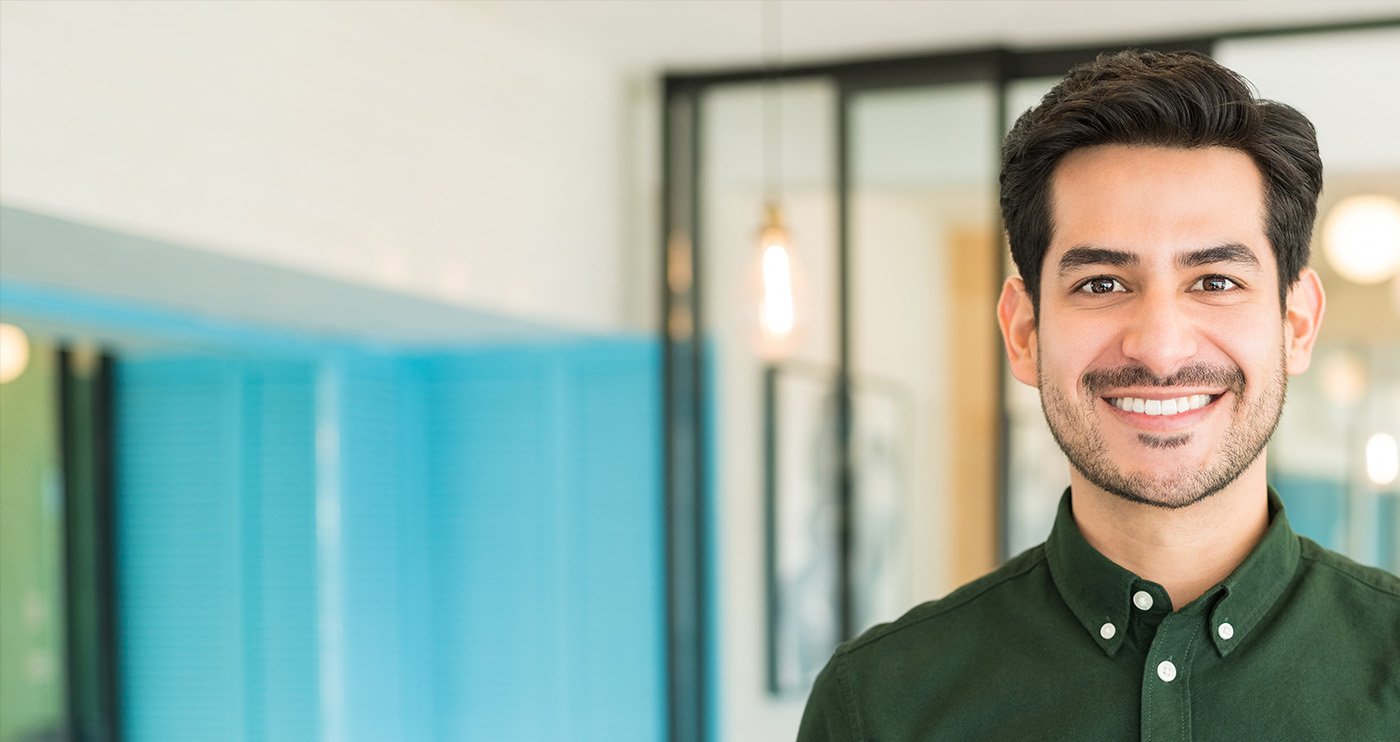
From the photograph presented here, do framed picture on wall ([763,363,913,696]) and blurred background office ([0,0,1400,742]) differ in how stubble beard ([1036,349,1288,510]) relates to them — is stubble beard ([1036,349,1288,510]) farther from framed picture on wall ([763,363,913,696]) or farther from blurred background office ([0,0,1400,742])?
framed picture on wall ([763,363,913,696])

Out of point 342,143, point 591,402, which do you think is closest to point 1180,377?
point 342,143

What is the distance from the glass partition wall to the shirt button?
264 cm

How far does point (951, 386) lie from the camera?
5020 mm

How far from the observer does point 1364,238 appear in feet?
13.5

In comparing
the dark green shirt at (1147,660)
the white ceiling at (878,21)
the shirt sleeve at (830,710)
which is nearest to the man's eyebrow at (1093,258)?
the dark green shirt at (1147,660)

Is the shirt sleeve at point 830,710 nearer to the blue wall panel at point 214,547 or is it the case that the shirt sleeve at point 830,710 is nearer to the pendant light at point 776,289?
the pendant light at point 776,289

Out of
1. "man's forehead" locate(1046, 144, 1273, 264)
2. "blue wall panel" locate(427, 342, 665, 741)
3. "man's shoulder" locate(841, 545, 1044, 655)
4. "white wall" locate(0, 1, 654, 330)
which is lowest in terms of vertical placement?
"blue wall panel" locate(427, 342, 665, 741)

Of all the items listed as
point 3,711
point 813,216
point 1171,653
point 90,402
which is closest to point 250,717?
point 3,711

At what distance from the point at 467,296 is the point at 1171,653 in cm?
250

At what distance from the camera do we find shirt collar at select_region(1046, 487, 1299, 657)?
1.37m

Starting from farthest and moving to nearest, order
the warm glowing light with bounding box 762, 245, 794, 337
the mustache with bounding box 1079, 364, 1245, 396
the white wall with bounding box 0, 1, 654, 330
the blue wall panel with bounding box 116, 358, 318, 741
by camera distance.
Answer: the blue wall panel with bounding box 116, 358, 318, 741, the warm glowing light with bounding box 762, 245, 794, 337, the white wall with bounding box 0, 1, 654, 330, the mustache with bounding box 1079, 364, 1245, 396

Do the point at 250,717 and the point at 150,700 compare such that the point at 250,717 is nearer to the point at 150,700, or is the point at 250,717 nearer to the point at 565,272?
the point at 150,700

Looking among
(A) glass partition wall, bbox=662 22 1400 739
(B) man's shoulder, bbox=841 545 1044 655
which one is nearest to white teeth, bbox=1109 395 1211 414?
(B) man's shoulder, bbox=841 545 1044 655

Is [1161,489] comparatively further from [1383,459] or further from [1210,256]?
[1383,459]
